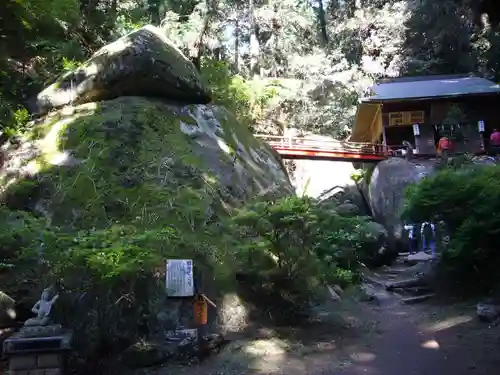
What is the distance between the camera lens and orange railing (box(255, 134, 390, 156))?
65.9 feet

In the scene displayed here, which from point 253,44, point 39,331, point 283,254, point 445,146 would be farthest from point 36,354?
point 253,44

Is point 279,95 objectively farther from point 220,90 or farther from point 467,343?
point 467,343

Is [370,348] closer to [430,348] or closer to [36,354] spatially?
[430,348]

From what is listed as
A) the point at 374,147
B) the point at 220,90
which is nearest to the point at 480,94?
the point at 374,147

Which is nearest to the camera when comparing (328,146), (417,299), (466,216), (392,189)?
(466,216)

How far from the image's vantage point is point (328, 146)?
21.1m

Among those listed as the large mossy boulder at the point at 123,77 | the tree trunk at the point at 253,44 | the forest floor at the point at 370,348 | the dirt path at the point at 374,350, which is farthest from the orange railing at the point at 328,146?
the dirt path at the point at 374,350

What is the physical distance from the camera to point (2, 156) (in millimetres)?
10656

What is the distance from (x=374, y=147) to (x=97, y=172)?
15.7m

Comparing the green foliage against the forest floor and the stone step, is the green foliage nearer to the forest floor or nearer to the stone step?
the stone step

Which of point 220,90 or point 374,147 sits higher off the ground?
point 220,90

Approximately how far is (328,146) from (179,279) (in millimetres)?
15456

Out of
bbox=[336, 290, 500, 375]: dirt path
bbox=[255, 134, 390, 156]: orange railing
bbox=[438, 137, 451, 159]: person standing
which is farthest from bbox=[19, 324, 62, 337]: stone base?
bbox=[438, 137, 451, 159]: person standing

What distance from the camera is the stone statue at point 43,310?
17.9ft
